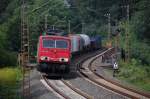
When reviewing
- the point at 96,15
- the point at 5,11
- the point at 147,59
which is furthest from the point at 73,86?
the point at 96,15

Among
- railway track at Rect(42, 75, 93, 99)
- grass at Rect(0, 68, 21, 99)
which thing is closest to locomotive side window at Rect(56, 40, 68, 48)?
railway track at Rect(42, 75, 93, 99)

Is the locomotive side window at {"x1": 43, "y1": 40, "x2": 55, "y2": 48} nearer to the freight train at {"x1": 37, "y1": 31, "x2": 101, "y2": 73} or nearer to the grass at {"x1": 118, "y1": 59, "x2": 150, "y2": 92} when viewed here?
the freight train at {"x1": 37, "y1": 31, "x2": 101, "y2": 73}

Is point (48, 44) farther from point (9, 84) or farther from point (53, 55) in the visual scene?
point (9, 84)

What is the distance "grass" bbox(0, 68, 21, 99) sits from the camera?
2377 centimetres

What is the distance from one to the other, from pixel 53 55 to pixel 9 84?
549cm

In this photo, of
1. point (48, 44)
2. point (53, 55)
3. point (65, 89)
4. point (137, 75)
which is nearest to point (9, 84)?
point (65, 89)

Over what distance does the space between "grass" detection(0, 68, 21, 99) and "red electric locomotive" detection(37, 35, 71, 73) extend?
6.12 feet

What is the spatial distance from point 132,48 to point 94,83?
13.9m

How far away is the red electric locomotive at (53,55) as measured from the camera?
33844mm

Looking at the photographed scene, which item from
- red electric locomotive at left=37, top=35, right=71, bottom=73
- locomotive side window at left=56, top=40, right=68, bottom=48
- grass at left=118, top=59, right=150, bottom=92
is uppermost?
locomotive side window at left=56, top=40, right=68, bottom=48

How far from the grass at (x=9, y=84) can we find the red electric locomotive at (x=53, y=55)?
1.87m

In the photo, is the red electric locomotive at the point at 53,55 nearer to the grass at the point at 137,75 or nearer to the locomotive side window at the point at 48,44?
the locomotive side window at the point at 48,44

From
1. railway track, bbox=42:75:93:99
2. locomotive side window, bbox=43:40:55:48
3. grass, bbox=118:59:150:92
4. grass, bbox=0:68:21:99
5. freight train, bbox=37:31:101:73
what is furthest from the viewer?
locomotive side window, bbox=43:40:55:48

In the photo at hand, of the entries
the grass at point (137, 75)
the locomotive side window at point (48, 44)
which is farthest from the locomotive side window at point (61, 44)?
the grass at point (137, 75)
